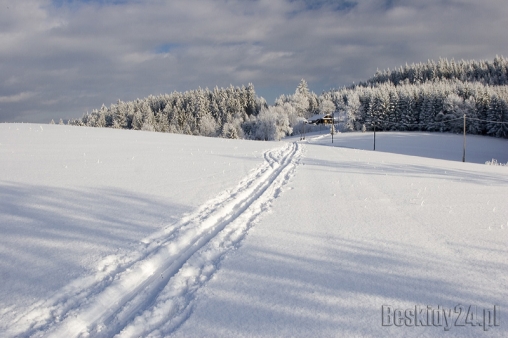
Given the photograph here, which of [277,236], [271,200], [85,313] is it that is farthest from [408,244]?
[85,313]

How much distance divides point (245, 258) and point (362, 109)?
86226 millimetres

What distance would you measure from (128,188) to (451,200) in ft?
32.7

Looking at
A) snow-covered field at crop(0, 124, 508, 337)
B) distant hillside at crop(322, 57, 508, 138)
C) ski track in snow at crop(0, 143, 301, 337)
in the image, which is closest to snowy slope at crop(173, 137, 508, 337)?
snow-covered field at crop(0, 124, 508, 337)

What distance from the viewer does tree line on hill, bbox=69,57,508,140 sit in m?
70.3

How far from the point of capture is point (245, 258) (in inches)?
203

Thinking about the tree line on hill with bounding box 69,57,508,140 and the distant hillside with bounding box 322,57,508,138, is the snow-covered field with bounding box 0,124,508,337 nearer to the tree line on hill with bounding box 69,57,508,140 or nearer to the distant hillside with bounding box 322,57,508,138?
the tree line on hill with bounding box 69,57,508,140

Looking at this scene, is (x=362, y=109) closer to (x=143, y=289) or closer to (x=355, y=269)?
(x=355, y=269)

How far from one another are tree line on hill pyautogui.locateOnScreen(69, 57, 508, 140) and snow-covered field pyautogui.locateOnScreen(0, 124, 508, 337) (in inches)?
2630

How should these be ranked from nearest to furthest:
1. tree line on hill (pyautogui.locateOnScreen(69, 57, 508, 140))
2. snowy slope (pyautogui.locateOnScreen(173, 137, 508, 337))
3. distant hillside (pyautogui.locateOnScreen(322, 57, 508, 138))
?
snowy slope (pyautogui.locateOnScreen(173, 137, 508, 337)) → distant hillside (pyautogui.locateOnScreen(322, 57, 508, 138)) → tree line on hill (pyautogui.locateOnScreen(69, 57, 508, 140))

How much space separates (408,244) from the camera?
5648mm

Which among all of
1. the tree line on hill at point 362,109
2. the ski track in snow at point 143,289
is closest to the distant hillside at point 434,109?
the tree line on hill at point 362,109

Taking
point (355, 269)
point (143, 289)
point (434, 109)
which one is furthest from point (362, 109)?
point (143, 289)

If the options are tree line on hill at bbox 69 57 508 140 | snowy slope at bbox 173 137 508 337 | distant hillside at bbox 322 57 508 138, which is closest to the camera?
snowy slope at bbox 173 137 508 337

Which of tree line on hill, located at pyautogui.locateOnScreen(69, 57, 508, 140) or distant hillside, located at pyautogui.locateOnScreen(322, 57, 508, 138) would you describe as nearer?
distant hillside, located at pyautogui.locateOnScreen(322, 57, 508, 138)
